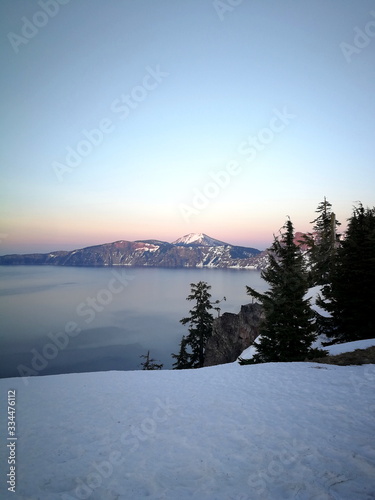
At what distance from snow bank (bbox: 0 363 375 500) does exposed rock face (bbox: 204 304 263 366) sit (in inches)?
854

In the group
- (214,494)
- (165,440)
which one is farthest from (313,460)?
(165,440)

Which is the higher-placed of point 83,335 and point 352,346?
point 352,346

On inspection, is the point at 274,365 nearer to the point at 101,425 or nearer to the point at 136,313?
the point at 101,425

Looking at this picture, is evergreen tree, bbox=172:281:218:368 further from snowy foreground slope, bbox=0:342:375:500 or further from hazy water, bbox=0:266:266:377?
snowy foreground slope, bbox=0:342:375:500

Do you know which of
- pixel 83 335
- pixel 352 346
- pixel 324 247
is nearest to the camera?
pixel 352 346

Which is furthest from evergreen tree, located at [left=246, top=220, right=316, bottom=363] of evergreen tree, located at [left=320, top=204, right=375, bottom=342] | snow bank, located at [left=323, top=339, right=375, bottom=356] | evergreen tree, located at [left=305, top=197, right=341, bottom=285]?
evergreen tree, located at [left=305, top=197, right=341, bottom=285]

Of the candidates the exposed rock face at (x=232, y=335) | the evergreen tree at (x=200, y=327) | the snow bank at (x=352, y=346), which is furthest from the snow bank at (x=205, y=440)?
the evergreen tree at (x=200, y=327)

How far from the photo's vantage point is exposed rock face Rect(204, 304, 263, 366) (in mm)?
31203

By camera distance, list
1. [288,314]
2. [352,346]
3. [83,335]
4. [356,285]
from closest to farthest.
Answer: [352,346] → [288,314] → [356,285] → [83,335]

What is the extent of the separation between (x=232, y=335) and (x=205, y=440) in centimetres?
2773

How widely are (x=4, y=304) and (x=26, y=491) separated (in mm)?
119261

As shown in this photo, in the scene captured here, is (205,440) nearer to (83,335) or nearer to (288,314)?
(288,314)

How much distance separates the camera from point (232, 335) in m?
32.5

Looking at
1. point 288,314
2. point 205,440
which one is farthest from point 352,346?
point 205,440
